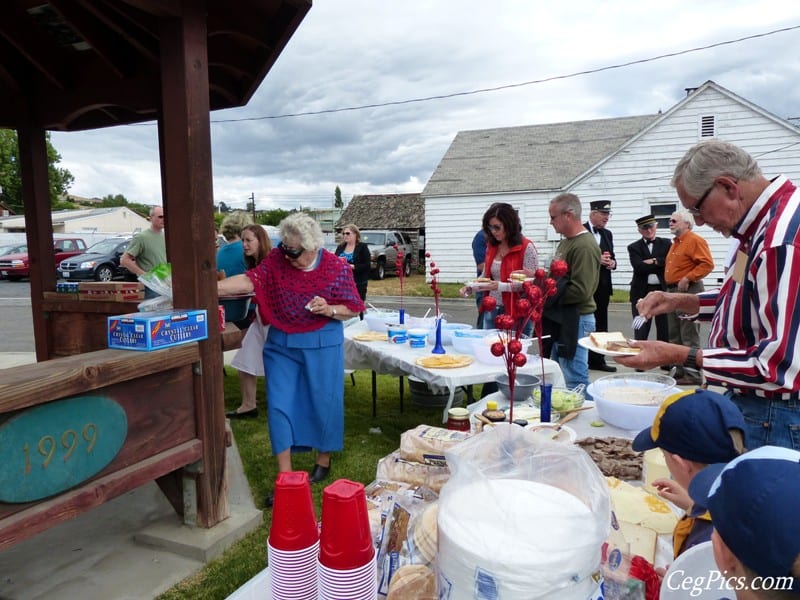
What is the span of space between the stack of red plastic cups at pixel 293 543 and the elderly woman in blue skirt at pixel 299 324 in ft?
7.67

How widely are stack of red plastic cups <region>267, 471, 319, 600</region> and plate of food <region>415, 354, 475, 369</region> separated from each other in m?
2.61

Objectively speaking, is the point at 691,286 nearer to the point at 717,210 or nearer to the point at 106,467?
the point at 717,210

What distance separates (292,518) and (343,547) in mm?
137

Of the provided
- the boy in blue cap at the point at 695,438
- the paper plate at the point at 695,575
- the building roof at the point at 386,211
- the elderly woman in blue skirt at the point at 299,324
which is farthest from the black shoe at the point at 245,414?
the building roof at the point at 386,211

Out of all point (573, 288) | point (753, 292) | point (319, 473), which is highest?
point (753, 292)

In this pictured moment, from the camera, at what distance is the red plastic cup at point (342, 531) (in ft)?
3.25

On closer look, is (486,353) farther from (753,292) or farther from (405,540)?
(405,540)

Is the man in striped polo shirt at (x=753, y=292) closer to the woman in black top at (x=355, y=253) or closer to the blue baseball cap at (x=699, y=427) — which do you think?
the blue baseball cap at (x=699, y=427)

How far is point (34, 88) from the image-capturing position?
12.7 ft

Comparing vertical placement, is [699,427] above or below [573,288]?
below

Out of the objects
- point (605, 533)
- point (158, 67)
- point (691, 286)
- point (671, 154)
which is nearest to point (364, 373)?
point (691, 286)

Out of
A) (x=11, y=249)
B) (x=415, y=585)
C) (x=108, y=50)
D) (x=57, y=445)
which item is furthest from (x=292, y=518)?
(x=11, y=249)

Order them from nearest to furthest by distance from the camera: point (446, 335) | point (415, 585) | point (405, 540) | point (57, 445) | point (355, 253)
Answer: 1. point (415, 585)
2. point (405, 540)
3. point (57, 445)
4. point (446, 335)
5. point (355, 253)

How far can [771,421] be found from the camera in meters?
1.65
